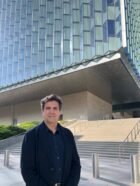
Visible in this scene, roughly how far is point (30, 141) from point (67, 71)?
3376cm

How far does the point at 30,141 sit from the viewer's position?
2924 mm

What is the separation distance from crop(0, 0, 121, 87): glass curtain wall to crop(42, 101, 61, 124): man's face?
29.9 meters

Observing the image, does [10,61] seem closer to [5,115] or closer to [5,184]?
[5,115]

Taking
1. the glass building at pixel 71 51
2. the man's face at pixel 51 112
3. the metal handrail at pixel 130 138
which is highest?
the glass building at pixel 71 51

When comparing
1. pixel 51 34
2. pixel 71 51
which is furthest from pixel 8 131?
pixel 51 34

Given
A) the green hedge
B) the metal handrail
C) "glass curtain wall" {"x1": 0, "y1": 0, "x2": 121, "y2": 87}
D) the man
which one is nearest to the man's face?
the man

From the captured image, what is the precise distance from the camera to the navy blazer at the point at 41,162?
2.77m

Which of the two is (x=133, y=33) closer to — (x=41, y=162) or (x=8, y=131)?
(x=8, y=131)

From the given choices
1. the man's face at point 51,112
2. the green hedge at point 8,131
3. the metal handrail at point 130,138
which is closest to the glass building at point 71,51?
the metal handrail at point 130,138

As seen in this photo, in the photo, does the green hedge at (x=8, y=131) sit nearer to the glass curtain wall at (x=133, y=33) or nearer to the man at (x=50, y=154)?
the glass curtain wall at (x=133, y=33)

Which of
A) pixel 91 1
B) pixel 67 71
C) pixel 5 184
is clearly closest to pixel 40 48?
pixel 67 71

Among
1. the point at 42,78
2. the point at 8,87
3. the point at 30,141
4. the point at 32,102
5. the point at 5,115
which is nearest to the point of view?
the point at 30,141

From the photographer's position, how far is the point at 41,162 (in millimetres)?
2828

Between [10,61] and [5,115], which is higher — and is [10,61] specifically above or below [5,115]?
above
